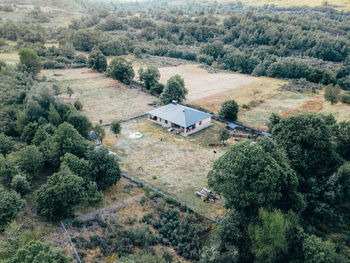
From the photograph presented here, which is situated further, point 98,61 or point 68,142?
point 98,61

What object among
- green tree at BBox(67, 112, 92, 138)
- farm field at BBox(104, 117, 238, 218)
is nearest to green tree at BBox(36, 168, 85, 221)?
farm field at BBox(104, 117, 238, 218)

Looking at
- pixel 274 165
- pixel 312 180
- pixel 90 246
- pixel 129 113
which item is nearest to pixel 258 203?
pixel 274 165

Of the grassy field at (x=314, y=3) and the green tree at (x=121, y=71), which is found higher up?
the grassy field at (x=314, y=3)

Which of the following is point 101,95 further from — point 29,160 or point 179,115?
point 29,160

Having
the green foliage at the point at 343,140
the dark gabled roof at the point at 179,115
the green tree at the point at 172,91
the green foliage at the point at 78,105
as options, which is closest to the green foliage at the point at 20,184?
the dark gabled roof at the point at 179,115

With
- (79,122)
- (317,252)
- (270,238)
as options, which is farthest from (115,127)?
(317,252)

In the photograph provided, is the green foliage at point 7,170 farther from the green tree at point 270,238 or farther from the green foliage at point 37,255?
the green tree at point 270,238
